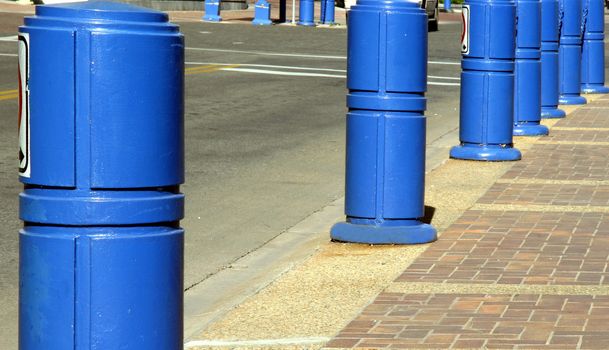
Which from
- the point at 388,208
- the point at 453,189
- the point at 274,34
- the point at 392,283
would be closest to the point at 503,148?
the point at 453,189

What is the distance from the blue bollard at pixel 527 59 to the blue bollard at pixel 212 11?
81.1 ft

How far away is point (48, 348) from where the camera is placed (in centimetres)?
384

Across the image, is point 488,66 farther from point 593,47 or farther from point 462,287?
point 593,47

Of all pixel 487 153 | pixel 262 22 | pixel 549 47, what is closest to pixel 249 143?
pixel 487 153

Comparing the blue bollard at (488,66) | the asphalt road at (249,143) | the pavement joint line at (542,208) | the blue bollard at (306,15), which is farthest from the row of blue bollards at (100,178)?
the blue bollard at (306,15)

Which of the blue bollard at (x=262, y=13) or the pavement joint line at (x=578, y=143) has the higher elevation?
the blue bollard at (x=262, y=13)

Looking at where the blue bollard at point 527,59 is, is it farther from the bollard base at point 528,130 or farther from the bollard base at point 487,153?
the bollard base at point 487,153

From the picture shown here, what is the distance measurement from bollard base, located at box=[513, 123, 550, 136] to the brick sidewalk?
123 inches

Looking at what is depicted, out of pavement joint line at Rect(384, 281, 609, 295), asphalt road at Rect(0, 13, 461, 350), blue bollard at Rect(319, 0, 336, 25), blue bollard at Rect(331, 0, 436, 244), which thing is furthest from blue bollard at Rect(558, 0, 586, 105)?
blue bollard at Rect(319, 0, 336, 25)

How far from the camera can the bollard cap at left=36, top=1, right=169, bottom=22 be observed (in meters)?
3.79

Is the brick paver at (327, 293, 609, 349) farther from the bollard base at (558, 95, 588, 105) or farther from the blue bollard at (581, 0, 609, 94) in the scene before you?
the blue bollard at (581, 0, 609, 94)

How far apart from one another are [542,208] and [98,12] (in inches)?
257

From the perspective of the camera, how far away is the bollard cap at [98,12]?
3787 mm

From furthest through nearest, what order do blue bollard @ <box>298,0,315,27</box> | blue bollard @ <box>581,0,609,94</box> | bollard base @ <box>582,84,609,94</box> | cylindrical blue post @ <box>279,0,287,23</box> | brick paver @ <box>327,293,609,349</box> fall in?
blue bollard @ <box>298,0,315,27</box>, cylindrical blue post @ <box>279,0,287,23</box>, bollard base @ <box>582,84,609,94</box>, blue bollard @ <box>581,0,609,94</box>, brick paver @ <box>327,293,609,349</box>
